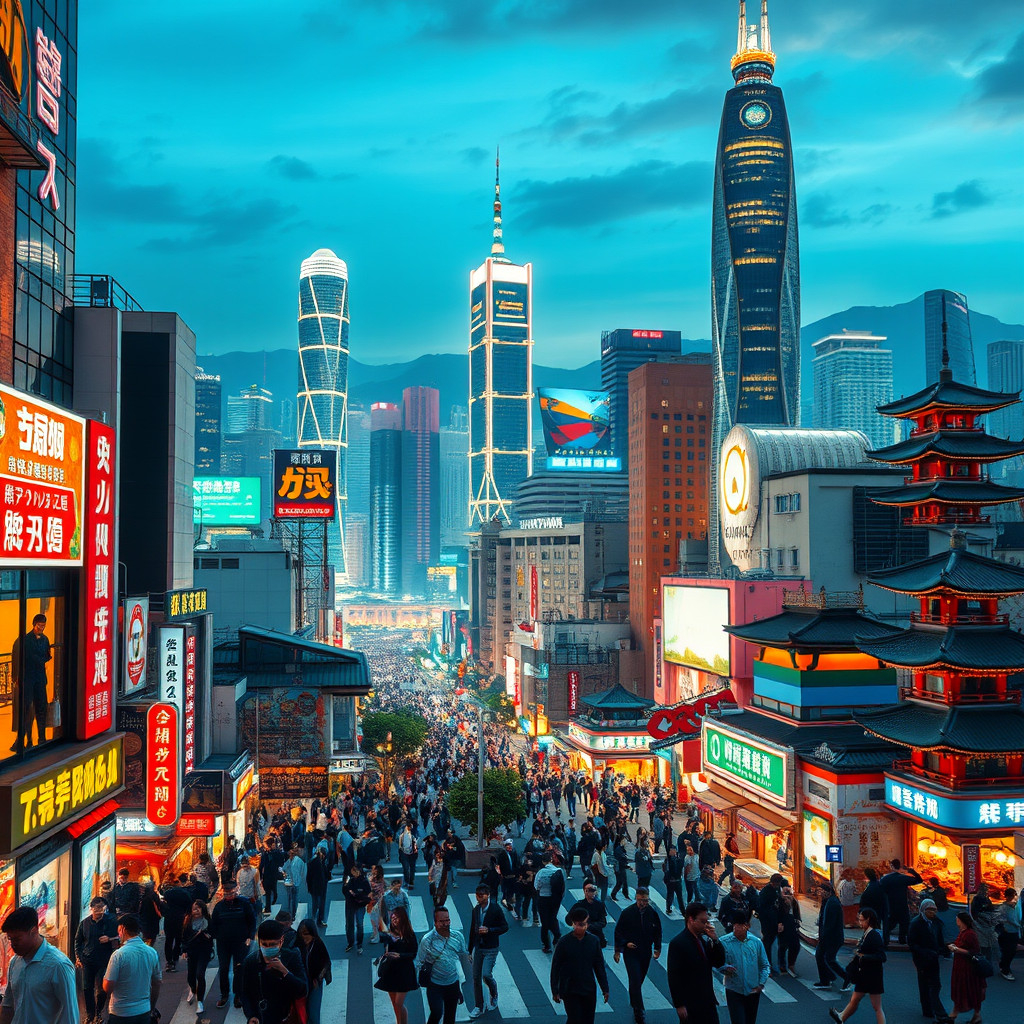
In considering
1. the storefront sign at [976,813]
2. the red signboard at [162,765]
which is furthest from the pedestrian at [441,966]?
the storefront sign at [976,813]

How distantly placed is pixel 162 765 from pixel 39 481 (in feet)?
31.0

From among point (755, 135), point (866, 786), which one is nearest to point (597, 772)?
point (866, 786)

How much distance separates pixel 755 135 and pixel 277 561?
12384 centimetres

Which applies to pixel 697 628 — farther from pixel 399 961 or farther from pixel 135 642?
pixel 399 961

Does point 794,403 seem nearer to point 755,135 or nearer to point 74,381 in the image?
point 755,135

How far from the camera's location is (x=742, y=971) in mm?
11211

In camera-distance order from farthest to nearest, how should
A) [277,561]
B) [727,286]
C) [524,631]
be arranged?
1. [727,286]
2. [524,631]
3. [277,561]

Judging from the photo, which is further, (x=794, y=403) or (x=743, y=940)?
(x=794, y=403)

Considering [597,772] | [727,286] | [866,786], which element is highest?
[727,286]

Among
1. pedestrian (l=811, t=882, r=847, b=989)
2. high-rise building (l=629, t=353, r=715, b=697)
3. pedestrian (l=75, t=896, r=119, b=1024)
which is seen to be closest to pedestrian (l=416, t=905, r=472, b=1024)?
pedestrian (l=75, t=896, r=119, b=1024)

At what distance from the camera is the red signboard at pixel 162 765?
21.9 m

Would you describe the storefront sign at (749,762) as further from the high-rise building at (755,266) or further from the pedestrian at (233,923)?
the high-rise building at (755,266)

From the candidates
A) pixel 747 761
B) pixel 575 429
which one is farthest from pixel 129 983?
pixel 575 429

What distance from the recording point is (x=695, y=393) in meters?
128
